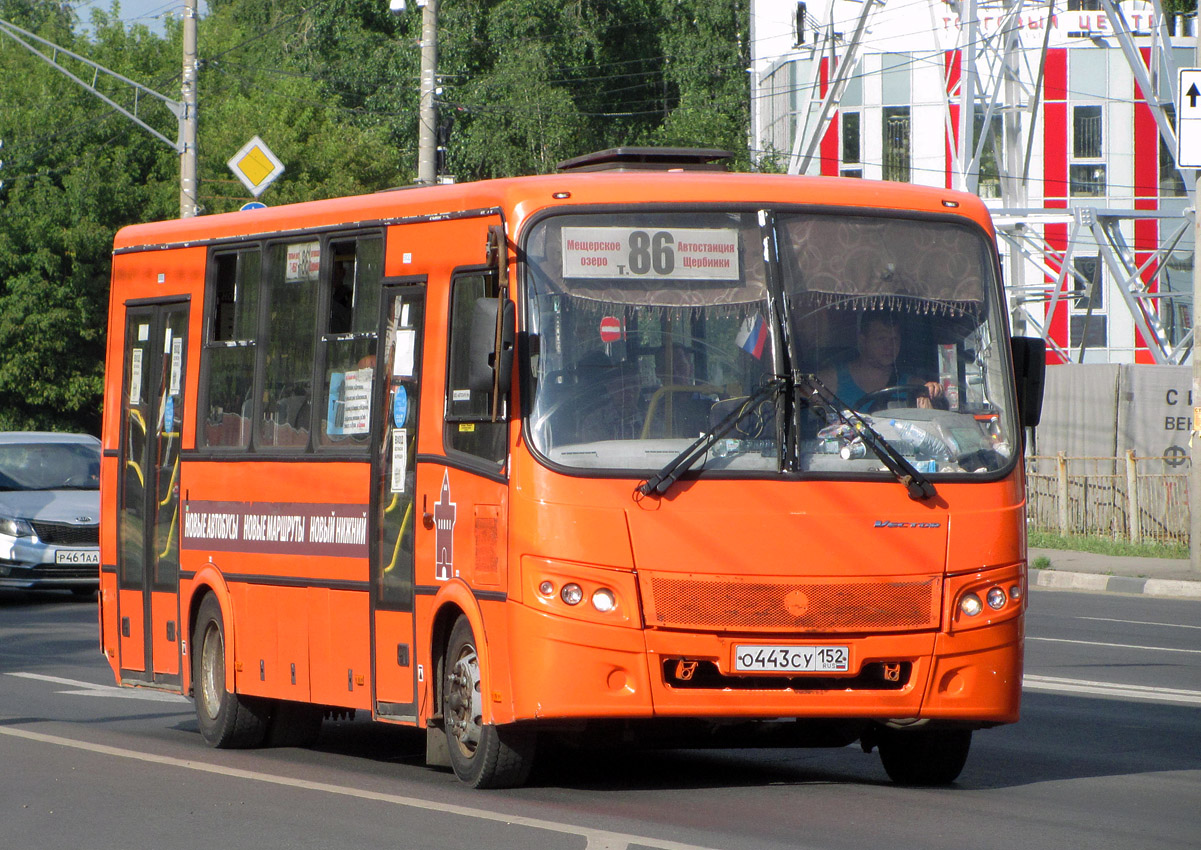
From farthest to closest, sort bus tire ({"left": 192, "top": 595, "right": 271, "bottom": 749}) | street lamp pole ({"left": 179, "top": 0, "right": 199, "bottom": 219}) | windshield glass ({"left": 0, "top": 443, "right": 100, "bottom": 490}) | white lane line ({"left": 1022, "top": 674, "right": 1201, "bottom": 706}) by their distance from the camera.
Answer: street lamp pole ({"left": 179, "top": 0, "right": 199, "bottom": 219}) → windshield glass ({"left": 0, "top": 443, "right": 100, "bottom": 490}) → white lane line ({"left": 1022, "top": 674, "right": 1201, "bottom": 706}) → bus tire ({"left": 192, "top": 595, "right": 271, "bottom": 749})

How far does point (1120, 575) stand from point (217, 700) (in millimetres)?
14449

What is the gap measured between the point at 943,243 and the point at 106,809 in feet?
13.9

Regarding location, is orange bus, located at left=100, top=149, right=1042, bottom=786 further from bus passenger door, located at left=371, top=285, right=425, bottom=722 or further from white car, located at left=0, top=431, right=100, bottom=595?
white car, located at left=0, top=431, right=100, bottom=595

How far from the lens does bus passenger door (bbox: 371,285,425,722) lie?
8984mm

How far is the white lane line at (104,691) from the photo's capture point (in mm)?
13102

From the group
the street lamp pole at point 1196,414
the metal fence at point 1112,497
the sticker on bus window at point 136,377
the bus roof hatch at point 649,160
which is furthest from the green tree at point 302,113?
the bus roof hatch at point 649,160

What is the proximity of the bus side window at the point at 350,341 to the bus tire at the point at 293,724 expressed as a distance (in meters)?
1.73

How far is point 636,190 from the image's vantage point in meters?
8.36

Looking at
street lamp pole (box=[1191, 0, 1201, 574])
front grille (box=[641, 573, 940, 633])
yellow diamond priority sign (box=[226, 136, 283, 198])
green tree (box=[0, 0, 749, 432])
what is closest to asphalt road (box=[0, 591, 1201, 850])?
front grille (box=[641, 573, 940, 633])

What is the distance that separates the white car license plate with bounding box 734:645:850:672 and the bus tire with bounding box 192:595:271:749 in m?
3.62

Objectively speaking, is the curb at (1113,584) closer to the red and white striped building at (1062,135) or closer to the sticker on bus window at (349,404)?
the sticker on bus window at (349,404)

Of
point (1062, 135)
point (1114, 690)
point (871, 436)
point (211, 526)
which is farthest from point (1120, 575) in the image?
point (1062, 135)

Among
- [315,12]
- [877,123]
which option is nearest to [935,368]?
[877,123]

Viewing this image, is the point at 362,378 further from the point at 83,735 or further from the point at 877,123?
the point at 877,123
